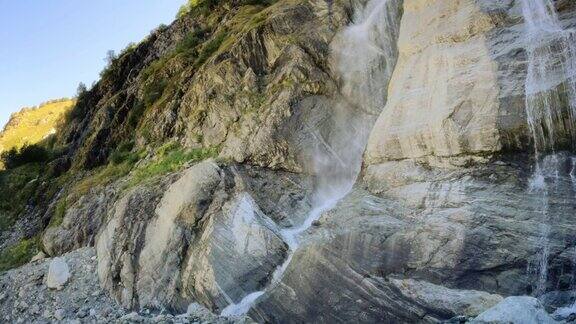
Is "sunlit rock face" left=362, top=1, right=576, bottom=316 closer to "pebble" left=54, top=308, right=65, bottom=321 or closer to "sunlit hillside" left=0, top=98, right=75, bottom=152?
"pebble" left=54, top=308, right=65, bottom=321

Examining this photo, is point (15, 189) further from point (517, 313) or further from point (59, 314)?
point (517, 313)

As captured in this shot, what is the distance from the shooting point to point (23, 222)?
2941 centimetres

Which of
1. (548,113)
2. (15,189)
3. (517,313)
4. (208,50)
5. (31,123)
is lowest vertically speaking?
(517,313)

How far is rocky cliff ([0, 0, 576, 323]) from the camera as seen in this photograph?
12156 millimetres

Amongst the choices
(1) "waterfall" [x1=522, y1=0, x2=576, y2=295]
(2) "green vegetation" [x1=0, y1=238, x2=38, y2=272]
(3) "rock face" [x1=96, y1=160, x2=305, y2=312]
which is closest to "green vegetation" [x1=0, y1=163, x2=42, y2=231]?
(2) "green vegetation" [x1=0, y1=238, x2=38, y2=272]

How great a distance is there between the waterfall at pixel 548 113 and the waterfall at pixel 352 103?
21.7 ft

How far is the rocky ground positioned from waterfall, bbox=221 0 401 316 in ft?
20.3

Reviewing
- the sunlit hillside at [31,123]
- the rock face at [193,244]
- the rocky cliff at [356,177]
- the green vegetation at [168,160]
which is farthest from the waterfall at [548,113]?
the sunlit hillside at [31,123]

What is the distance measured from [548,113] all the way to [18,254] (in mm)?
23714

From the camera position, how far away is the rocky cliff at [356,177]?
39.9 feet

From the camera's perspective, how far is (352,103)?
64.2ft

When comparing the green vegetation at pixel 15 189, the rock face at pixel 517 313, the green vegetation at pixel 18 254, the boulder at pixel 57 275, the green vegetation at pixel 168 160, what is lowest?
the rock face at pixel 517 313

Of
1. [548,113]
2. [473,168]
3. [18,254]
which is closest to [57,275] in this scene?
[18,254]

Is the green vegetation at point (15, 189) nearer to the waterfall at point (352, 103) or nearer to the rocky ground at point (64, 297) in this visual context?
the rocky ground at point (64, 297)
